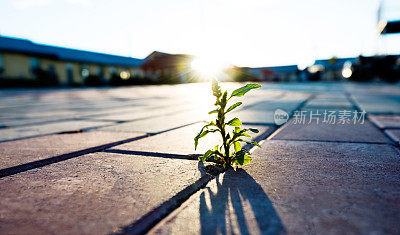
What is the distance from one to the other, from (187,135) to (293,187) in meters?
1.11

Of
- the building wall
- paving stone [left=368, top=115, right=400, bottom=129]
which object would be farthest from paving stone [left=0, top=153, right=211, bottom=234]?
the building wall

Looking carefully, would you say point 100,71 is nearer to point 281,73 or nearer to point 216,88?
point 216,88

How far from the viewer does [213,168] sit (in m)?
1.16

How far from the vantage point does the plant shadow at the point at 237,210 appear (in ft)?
2.24

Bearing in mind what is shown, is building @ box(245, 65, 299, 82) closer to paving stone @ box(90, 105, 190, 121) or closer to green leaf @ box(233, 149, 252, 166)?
paving stone @ box(90, 105, 190, 121)

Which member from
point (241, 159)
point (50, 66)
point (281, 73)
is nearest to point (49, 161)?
point (241, 159)

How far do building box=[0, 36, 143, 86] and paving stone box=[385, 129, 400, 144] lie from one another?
78.5 ft

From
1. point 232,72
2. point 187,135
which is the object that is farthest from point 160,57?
point 187,135

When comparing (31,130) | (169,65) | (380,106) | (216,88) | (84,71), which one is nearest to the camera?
(216,88)

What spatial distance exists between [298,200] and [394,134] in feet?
4.86

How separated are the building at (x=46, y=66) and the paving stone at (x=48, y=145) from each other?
22.5 metres

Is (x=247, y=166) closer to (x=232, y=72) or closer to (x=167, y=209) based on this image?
(x=167, y=209)

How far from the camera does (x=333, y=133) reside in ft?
6.44

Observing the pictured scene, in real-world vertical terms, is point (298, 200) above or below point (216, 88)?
below
